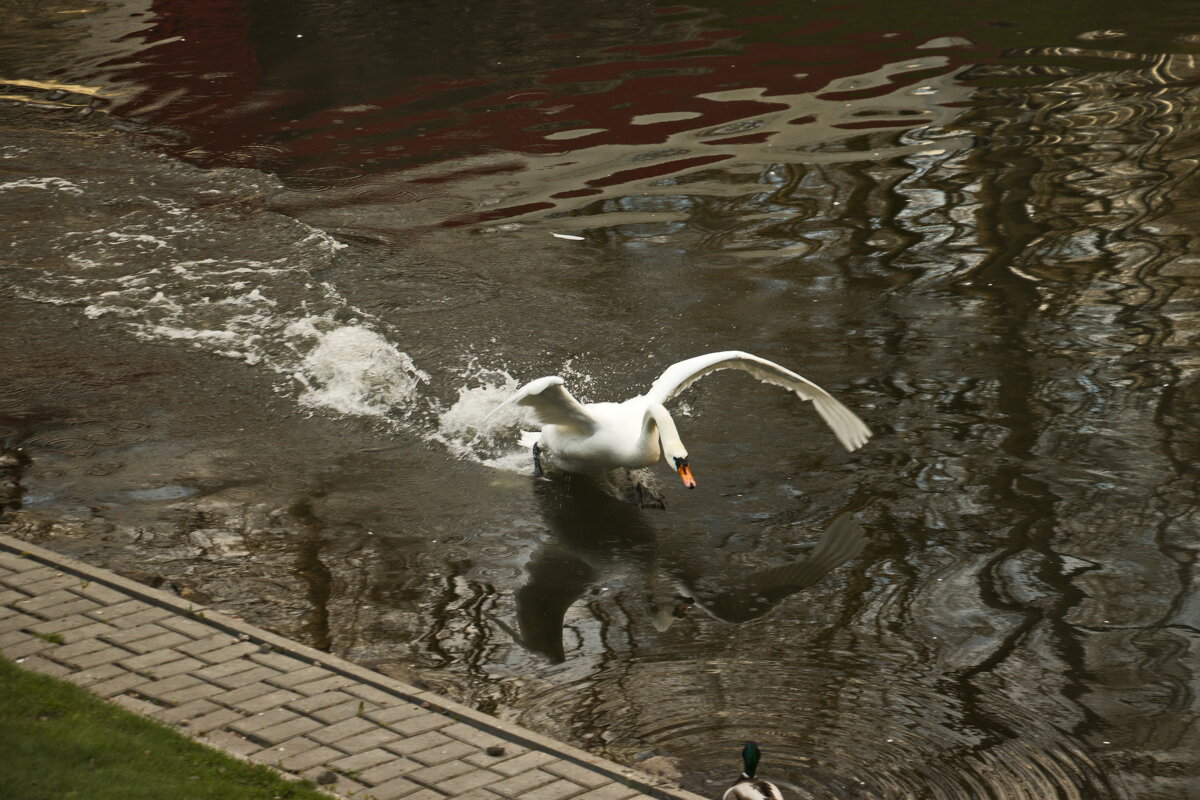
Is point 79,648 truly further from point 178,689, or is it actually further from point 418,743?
point 418,743

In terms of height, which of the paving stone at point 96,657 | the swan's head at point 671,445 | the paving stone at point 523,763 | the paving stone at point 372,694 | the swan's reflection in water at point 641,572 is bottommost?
the swan's reflection in water at point 641,572

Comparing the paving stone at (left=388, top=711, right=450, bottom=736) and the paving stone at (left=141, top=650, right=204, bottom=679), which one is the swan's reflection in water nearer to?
the paving stone at (left=388, top=711, right=450, bottom=736)

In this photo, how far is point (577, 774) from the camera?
228 inches

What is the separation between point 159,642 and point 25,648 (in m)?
0.64

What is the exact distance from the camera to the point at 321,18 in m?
28.1

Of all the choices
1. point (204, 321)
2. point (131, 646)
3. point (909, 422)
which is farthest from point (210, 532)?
point (909, 422)

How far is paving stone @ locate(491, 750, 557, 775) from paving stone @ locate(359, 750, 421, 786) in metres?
0.37

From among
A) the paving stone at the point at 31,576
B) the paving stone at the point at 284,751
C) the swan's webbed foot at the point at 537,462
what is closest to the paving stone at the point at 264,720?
the paving stone at the point at 284,751

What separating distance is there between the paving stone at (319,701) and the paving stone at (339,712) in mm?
21

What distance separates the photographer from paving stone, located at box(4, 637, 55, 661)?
6699 mm

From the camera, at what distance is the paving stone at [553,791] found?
5.63 m

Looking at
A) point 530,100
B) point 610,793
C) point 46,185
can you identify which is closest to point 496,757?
point 610,793

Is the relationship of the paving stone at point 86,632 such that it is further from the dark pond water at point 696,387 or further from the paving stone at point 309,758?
the paving stone at point 309,758

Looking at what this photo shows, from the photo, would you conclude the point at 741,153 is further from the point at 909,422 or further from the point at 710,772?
the point at 710,772
